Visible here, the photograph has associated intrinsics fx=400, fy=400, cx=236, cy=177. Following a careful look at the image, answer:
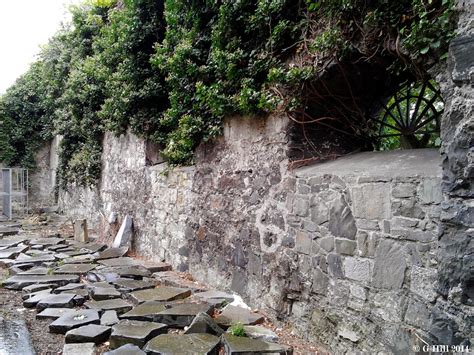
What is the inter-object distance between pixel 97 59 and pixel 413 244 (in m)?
7.56

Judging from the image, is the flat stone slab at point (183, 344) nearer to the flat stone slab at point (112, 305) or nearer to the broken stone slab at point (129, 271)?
the flat stone slab at point (112, 305)

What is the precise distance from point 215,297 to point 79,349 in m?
1.56

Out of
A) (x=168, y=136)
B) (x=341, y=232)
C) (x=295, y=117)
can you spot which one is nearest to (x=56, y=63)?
(x=168, y=136)

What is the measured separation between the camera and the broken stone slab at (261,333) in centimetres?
321

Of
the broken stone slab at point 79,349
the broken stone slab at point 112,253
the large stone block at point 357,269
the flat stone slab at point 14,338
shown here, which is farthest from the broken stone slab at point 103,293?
the large stone block at point 357,269

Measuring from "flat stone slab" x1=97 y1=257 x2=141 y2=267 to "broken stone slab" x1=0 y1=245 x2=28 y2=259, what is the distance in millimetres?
1586

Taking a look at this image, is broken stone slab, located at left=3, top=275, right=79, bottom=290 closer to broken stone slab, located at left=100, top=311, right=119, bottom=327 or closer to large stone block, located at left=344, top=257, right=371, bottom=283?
broken stone slab, located at left=100, top=311, right=119, bottom=327

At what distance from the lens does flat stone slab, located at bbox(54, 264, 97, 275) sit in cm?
544

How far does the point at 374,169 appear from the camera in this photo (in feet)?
9.57

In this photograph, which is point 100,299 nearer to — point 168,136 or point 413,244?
point 168,136

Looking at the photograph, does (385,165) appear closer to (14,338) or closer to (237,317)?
(237,317)

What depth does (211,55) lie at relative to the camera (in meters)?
4.80

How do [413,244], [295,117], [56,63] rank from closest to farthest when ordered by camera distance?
[413,244], [295,117], [56,63]

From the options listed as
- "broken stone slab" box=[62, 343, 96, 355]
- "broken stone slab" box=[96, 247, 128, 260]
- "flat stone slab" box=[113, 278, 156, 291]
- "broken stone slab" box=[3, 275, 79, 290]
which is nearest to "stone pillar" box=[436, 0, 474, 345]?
"broken stone slab" box=[62, 343, 96, 355]
